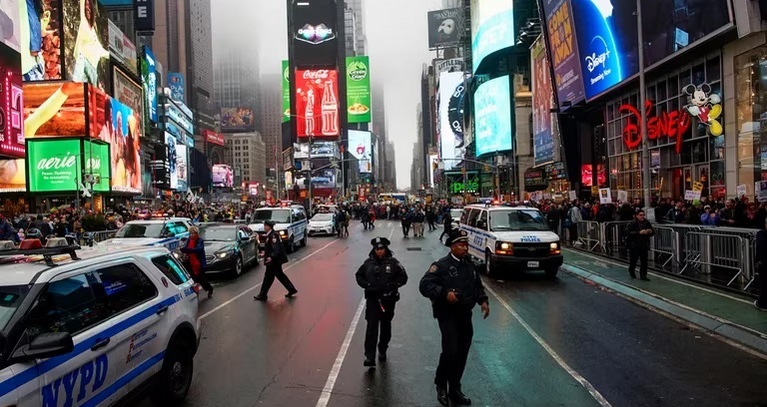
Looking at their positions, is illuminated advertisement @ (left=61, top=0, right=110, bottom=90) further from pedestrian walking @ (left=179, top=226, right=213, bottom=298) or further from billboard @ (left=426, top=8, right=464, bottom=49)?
billboard @ (left=426, top=8, right=464, bottom=49)

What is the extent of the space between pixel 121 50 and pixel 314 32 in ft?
252

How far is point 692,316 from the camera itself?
31.7ft

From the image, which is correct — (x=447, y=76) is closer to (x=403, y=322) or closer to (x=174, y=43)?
(x=174, y=43)

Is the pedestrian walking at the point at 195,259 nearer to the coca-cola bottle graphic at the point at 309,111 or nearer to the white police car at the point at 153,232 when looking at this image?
the white police car at the point at 153,232

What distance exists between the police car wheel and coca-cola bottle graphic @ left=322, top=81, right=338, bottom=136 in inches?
4791

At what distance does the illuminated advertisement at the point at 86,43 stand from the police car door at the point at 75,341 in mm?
47144

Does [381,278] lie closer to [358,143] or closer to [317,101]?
[317,101]

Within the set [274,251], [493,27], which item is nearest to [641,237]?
[274,251]

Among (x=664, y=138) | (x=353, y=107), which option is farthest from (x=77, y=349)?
(x=353, y=107)

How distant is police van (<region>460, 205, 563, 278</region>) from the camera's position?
1410 cm

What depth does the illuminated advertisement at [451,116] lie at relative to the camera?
11494 cm

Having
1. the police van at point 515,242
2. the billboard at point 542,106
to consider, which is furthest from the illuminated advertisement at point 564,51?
the police van at point 515,242

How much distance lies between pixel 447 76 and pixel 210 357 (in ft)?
387

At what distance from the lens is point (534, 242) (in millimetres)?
14086
